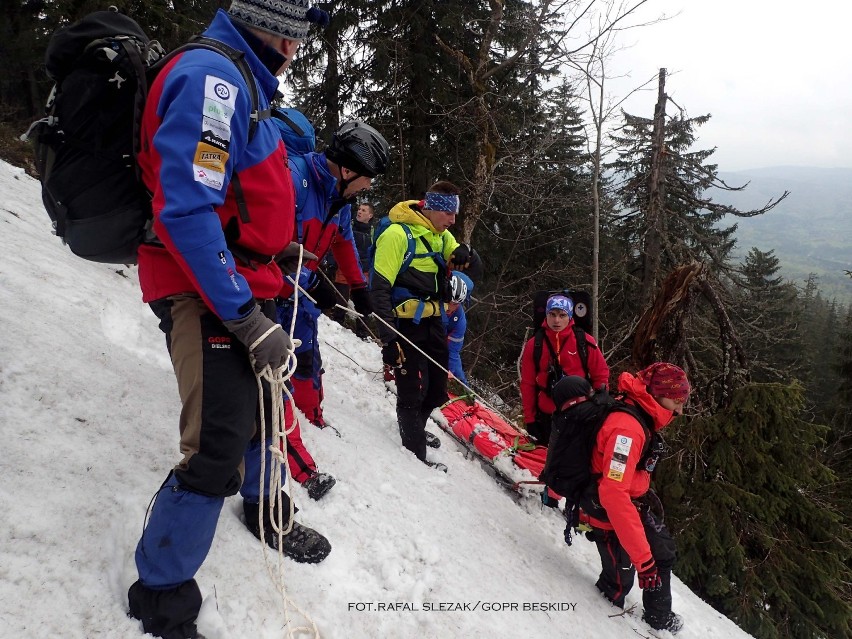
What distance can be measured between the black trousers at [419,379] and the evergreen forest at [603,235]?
155 inches

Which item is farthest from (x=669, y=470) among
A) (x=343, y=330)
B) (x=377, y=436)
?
(x=343, y=330)

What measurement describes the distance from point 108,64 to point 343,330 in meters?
7.04

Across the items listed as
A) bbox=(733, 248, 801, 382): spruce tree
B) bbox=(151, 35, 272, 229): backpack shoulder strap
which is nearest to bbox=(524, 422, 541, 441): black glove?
bbox=(151, 35, 272, 229): backpack shoulder strap

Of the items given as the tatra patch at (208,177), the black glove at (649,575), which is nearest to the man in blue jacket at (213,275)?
the tatra patch at (208,177)

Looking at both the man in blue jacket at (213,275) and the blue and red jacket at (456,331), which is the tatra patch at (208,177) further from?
the blue and red jacket at (456,331)

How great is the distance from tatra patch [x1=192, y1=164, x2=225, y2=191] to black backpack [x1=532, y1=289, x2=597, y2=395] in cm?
415

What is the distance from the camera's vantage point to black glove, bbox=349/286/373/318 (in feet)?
14.3

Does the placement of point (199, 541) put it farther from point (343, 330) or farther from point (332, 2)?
point (332, 2)

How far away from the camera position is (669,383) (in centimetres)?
374

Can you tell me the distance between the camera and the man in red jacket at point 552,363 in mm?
5297

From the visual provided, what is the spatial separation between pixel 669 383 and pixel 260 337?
314 cm

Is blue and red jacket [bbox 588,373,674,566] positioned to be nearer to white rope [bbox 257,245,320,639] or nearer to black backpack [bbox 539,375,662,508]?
black backpack [bbox 539,375,662,508]

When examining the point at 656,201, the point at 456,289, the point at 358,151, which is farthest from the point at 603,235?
the point at 358,151

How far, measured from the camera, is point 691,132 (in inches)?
710
